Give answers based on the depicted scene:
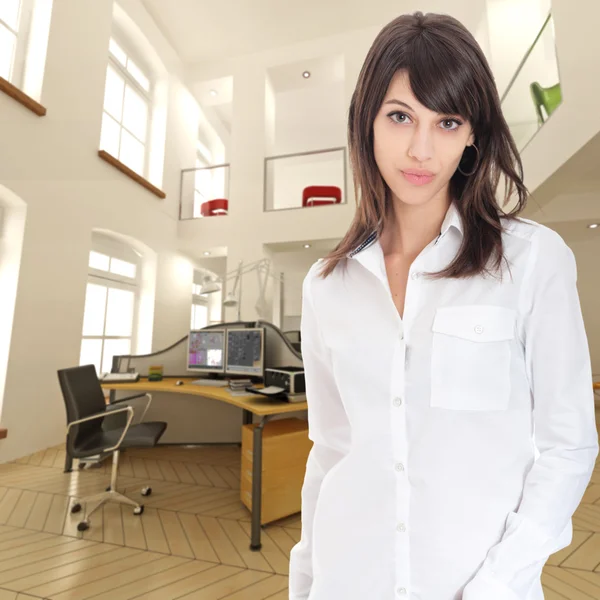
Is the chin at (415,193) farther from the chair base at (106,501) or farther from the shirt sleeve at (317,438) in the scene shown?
the chair base at (106,501)

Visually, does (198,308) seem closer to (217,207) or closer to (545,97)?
(217,207)

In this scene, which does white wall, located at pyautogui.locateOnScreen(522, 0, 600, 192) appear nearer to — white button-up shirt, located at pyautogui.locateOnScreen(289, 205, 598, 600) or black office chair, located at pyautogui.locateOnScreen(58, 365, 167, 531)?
white button-up shirt, located at pyautogui.locateOnScreen(289, 205, 598, 600)

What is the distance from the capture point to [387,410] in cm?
59

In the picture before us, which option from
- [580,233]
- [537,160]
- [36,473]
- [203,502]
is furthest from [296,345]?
[580,233]

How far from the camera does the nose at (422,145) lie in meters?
0.57

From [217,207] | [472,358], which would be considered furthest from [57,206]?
[472,358]

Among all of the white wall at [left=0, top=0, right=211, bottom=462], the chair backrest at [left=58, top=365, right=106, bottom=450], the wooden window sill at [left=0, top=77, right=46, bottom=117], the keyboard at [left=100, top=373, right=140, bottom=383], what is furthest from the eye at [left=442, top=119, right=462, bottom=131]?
the wooden window sill at [left=0, top=77, right=46, bottom=117]

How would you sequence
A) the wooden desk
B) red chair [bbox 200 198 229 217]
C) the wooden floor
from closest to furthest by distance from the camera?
the wooden floor
the wooden desk
red chair [bbox 200 198 229 217]

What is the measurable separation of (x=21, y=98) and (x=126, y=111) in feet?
8.22

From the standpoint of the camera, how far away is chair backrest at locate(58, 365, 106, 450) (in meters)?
2.54

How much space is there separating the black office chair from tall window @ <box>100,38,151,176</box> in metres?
3.94

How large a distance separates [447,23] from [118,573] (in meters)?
2.60

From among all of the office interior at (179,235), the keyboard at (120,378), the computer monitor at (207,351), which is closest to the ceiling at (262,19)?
the office interior at (179,235)

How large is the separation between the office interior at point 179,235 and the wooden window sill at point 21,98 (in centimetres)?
3
